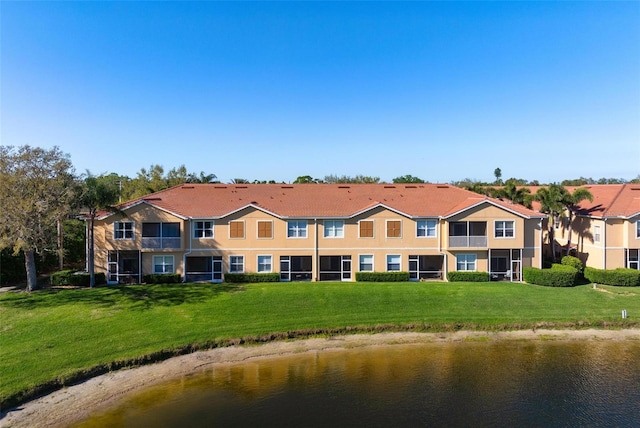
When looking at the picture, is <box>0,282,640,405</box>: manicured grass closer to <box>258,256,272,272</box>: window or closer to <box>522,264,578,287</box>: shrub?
<box>522,264,578,287</box>: shrub

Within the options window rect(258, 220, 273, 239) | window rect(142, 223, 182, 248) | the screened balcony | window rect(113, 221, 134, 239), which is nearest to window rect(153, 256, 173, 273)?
window rect(142, 223, 182, 248)

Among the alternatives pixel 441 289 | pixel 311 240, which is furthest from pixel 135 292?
pixel 441 289

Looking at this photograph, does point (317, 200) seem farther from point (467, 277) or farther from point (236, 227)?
point (467, 277)

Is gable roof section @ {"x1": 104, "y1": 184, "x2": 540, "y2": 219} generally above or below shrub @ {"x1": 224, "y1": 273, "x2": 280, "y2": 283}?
above

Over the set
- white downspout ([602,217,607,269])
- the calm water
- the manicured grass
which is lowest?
the calm water

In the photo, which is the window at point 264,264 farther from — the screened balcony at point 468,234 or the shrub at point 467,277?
the screened balcony at point 468,234

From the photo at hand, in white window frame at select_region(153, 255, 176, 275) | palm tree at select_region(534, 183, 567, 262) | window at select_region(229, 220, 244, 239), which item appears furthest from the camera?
palm tree at select_region(534, 183, 567, 262)
